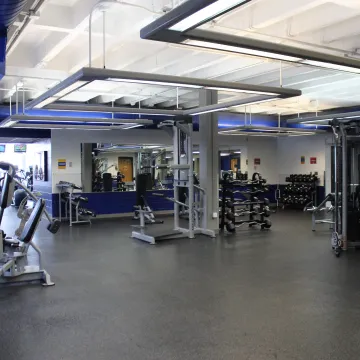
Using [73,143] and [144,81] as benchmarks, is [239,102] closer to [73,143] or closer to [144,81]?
[144,81]

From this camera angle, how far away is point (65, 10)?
4.68m

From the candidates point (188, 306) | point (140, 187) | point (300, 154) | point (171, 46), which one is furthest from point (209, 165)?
point (300, 154)

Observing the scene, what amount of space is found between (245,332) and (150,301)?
1.24m

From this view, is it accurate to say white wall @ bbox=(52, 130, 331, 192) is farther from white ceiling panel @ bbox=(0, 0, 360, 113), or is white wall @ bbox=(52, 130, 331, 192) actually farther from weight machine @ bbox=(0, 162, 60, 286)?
weight machine @ bbox=(0, 162, 60, 286)

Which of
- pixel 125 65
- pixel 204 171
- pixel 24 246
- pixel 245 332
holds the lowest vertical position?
pixel 245 332

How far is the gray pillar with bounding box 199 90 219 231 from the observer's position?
905cm

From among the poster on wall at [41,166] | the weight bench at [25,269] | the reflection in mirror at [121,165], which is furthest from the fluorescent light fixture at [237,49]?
→ the poster on wall at [41,166]

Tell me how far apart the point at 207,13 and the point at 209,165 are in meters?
6.46

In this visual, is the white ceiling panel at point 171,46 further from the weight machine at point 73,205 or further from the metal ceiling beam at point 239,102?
the weight machine at point 73,205

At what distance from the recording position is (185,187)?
8.91 m

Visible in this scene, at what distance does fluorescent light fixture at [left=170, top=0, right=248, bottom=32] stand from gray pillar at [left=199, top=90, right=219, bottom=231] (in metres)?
6.14

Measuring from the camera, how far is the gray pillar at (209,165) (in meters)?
9.05

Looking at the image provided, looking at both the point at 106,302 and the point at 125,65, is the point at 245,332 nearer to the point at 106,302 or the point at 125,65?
the point at 106,302

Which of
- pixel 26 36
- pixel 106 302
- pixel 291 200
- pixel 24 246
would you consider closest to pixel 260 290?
pixel 106 302
